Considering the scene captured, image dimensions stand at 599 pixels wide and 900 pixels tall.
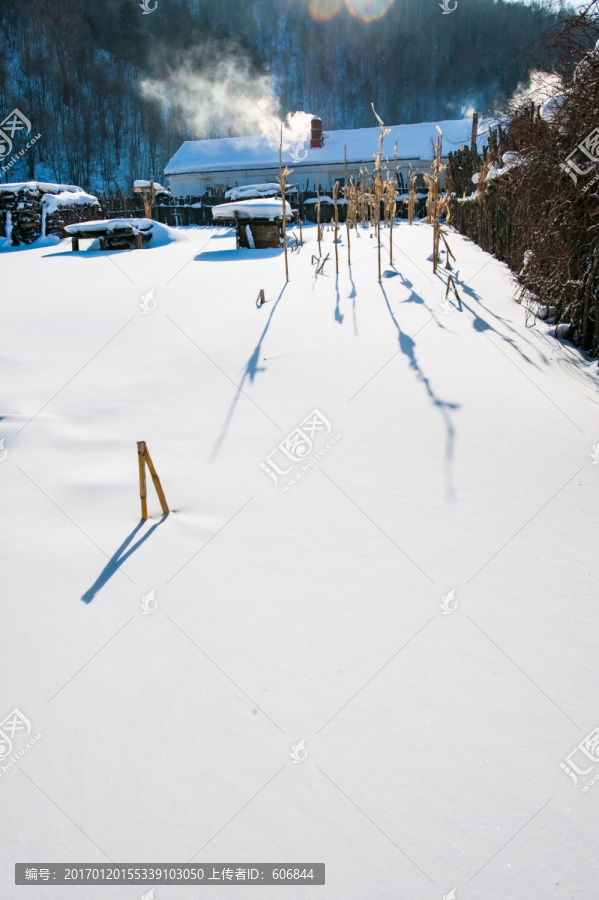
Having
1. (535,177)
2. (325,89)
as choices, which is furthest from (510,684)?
(325,89)

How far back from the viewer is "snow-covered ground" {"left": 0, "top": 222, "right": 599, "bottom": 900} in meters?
1.47

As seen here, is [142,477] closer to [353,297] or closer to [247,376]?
[247,376]

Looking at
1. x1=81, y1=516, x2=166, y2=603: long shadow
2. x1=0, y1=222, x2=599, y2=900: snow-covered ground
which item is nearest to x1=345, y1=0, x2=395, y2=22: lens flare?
x1=0, y1=222, x2=599, y2=900: snow-covered ground

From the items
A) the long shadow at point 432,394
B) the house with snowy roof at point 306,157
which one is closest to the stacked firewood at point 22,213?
the house with snowy roof at point 306,157

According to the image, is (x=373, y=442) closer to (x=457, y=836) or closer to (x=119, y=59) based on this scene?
(x=457, y=836)

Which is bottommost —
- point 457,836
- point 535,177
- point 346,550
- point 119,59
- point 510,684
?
point 457,836

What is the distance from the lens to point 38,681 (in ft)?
6.48

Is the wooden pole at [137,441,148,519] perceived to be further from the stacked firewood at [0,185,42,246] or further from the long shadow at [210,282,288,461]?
the stacked firewood at [0,185,42,246]

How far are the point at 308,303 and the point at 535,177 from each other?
2983 mm

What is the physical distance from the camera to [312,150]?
28.0 m

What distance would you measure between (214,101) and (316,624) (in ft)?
205

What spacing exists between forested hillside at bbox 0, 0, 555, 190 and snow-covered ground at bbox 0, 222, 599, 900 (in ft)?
126

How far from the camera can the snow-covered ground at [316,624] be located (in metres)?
1.47

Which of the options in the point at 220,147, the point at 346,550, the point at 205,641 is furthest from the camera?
the point at 220,147
